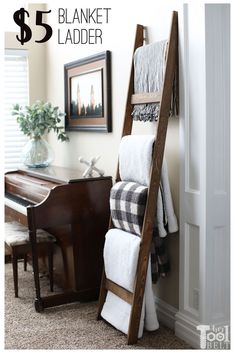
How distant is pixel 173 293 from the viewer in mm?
3121

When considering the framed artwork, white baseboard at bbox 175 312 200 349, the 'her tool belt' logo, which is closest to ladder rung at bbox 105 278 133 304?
white baseboard at bbox 175 312 200 349

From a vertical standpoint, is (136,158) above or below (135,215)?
above

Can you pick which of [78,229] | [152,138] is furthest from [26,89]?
[152,138]

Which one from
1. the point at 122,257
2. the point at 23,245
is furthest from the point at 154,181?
the point at 23,245

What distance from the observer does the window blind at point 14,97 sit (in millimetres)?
5180

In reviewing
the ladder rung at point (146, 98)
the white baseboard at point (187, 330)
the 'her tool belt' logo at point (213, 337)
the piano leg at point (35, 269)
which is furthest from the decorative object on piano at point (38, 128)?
the 'her tool belt' logo at point (213, 337)

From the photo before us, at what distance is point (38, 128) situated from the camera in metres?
4.58

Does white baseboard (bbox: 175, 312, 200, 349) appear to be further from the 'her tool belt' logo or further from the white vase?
the white vase

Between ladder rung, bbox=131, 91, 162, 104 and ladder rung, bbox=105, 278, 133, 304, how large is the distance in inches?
44.8

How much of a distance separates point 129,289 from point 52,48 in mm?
2952

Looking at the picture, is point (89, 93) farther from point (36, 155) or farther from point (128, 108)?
point (128, 108)

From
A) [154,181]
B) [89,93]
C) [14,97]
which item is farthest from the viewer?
[14,97]

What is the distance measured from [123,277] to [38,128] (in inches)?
80.6

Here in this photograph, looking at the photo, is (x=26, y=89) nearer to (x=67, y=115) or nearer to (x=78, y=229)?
(x=67, y=115)
